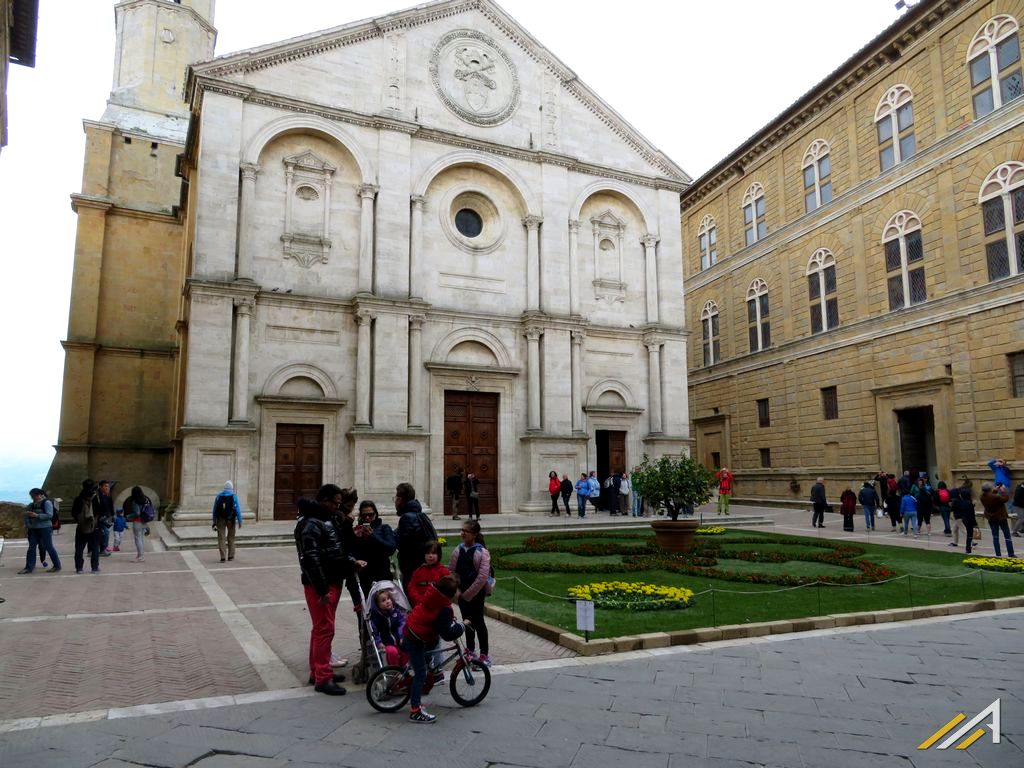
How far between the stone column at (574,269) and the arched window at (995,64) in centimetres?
1485

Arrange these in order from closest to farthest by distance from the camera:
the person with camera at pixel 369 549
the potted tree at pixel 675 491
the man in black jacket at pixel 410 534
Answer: the person with camera at pixel 369 549
the man in black jacket at pixel 410 534
the potted tree at pixel 675 491

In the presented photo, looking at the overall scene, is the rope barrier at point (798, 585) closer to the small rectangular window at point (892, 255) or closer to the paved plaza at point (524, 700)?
the paved plaza at point (524, 700)

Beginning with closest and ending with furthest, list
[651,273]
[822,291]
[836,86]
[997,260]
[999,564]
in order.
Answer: [999,564]
[997,260]
[651,273]
[836,86]
[822,291]

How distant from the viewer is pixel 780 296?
116 ft

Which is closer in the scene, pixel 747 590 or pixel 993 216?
pixel 747 590

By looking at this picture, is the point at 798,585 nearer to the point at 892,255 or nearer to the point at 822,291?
the point at 892,255

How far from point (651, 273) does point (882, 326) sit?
9666 mm

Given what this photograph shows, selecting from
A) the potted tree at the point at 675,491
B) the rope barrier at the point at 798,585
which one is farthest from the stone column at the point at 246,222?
the rope barrier at the point at 798,585

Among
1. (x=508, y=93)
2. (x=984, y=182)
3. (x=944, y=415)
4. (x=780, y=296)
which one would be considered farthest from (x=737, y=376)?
(x=508, y=93)

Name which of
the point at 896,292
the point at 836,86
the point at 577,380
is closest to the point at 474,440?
the point at 577,380

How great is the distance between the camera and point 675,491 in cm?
1573

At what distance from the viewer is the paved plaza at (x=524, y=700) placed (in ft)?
16.9

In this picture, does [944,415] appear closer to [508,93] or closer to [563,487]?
[563,487]

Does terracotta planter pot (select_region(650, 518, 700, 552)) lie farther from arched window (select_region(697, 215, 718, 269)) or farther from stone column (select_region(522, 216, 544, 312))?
arched window (select_region(697, 215, 718, 269))
